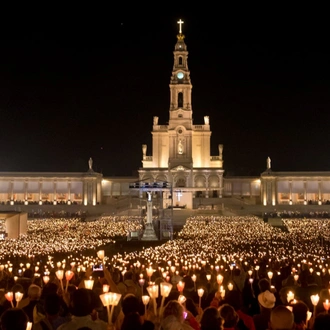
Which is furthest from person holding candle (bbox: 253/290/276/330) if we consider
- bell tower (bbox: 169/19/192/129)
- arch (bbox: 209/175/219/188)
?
bell tower (bbox: 169/19/192/129)

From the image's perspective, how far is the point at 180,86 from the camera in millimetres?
87562

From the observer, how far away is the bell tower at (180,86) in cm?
8744

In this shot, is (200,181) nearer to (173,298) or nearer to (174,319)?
(173,298)

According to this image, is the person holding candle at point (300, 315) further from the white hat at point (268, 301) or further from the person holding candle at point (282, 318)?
the person holding candle at point (282, 318)

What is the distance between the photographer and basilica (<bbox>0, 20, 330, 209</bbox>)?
3388 inches

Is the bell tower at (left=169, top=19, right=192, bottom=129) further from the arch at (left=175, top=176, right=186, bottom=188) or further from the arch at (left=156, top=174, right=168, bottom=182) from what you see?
the arch at (left=175, top=176, right=186, bottom=188)

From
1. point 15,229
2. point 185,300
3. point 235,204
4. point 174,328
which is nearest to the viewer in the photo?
point 174,328

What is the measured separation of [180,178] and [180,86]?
554 inches

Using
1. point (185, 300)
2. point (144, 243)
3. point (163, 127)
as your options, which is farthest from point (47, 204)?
point (185, 300)

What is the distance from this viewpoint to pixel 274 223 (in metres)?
57.3

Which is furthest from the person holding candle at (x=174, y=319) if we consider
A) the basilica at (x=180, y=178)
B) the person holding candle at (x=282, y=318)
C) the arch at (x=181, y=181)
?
the arch at (x=181, y=181)

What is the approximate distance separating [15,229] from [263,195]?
169ft

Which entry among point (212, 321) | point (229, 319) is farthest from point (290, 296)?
point (212, 321)

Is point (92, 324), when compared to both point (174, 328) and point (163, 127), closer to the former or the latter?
point (174, 328)
